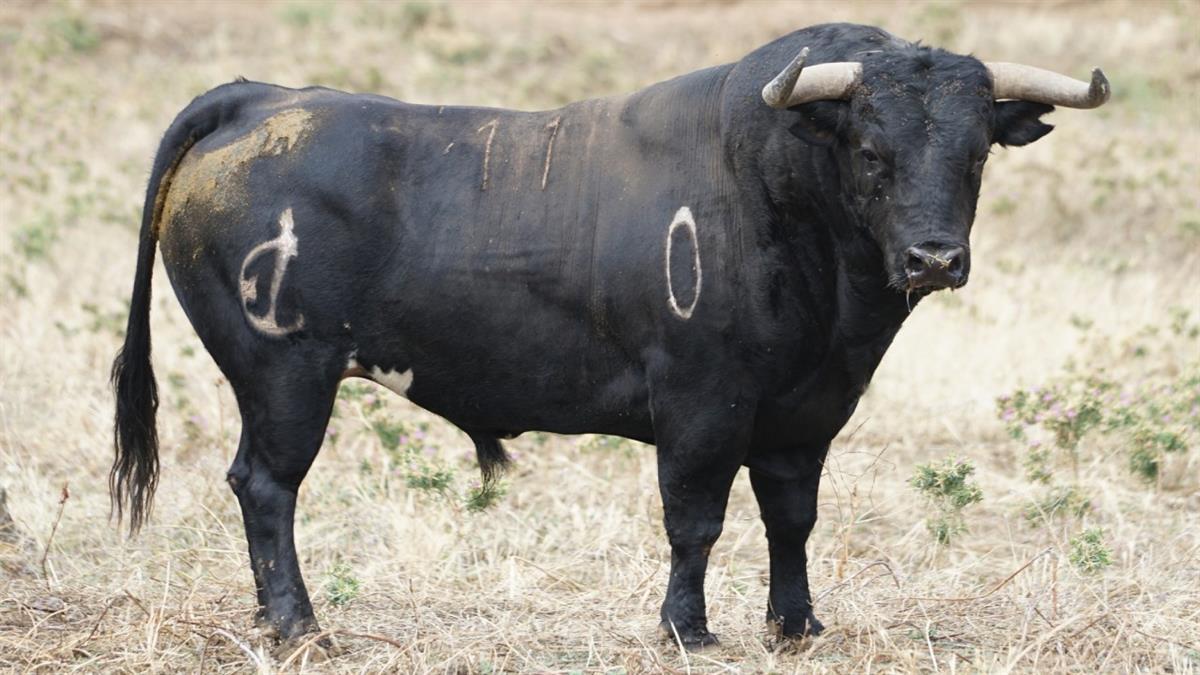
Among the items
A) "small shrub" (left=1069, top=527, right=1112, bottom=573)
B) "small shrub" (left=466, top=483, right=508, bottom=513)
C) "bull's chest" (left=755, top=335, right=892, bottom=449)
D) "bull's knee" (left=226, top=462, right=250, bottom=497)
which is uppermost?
"bull's chest" (left=755, top=335, right=892, bottom=449)

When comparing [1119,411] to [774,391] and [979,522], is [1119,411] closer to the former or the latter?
[979,522]

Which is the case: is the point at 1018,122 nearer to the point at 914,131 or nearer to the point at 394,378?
the point at 914,131

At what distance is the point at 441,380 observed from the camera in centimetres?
538

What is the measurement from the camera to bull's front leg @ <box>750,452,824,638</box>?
539cm

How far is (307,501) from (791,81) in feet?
11.6

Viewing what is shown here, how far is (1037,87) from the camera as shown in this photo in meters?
4.88

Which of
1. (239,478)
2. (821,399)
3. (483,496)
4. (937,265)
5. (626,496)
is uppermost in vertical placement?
(937,265)

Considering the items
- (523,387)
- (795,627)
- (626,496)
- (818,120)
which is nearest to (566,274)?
(523,387)

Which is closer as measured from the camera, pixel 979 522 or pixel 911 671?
pixel 911 671

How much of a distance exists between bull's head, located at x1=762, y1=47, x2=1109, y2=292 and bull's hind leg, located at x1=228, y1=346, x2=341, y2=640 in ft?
6.01

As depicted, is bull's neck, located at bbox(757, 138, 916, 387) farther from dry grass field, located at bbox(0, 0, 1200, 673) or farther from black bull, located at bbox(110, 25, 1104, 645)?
dry grass field, located at bbox(0, 0, 1200, 673)

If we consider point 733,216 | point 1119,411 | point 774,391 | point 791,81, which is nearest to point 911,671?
point 774,391

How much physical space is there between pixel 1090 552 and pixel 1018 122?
1.69 m

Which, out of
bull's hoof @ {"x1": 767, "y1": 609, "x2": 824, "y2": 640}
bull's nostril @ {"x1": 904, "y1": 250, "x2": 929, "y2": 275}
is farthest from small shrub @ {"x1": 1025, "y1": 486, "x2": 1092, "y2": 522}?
bull's nostril @ {"x1": 904, "y1": 250, "x2": 929, "y2": 275}
